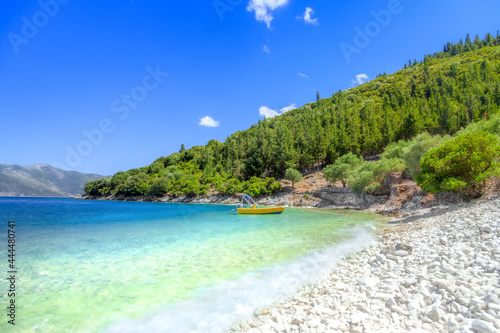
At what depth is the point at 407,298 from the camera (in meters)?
5.64

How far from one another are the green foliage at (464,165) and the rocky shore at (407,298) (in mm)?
16253

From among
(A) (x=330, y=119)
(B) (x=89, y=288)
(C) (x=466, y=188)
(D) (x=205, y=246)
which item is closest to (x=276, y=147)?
(A) (x=330, y=119)

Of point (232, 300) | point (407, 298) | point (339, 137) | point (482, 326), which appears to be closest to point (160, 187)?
point (339, 137)

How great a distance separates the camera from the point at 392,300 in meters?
5.53

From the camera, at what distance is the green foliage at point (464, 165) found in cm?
2131

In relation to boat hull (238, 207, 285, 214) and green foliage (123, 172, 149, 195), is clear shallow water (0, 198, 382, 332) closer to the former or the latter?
boat hull (238, 207, 285, 214)

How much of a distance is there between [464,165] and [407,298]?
2338cm

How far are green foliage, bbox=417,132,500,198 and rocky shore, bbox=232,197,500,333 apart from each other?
53.3 ft

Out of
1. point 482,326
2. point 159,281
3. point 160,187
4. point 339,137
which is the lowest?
point 159,281

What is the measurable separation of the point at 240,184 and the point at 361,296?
69601 mm

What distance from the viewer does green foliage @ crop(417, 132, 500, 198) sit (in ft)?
69.9

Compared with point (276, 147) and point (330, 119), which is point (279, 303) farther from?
point (330, 119)

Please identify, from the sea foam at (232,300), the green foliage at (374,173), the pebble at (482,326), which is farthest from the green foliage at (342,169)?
the pebble at (482,326)

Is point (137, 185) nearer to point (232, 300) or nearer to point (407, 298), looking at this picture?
point (232, 300)
